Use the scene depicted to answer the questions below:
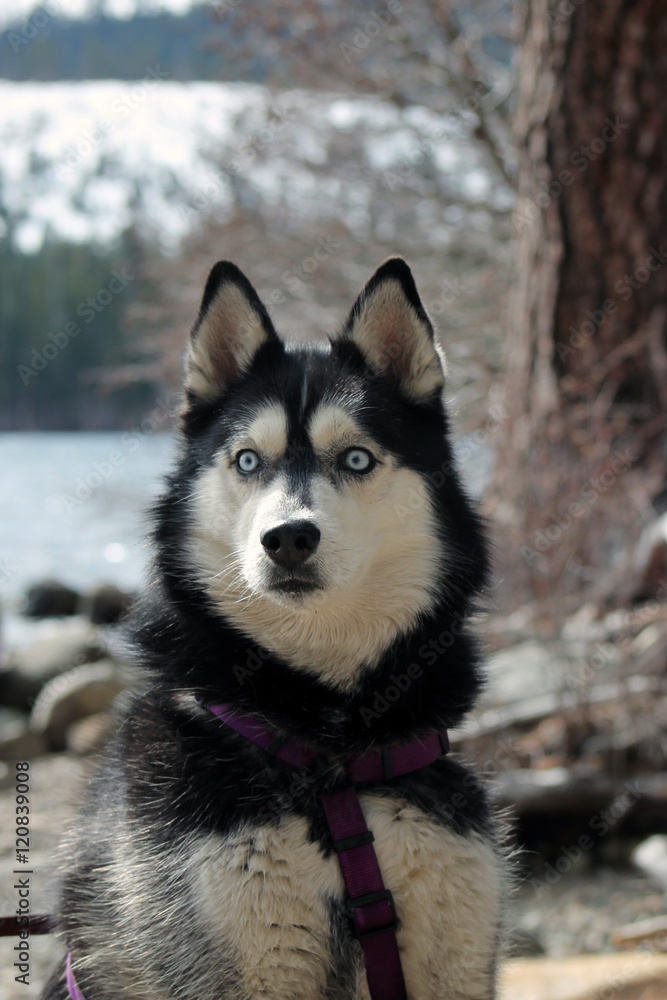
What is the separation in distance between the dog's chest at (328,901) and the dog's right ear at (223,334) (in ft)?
4.19

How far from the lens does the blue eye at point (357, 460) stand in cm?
230

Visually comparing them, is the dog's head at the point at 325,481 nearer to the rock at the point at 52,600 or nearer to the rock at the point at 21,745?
the rock at the point at 21,745

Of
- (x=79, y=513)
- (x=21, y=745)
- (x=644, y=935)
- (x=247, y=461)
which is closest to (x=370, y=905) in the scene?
(x=247, y=461)

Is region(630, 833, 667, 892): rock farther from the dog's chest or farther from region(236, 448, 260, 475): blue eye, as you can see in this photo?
region(236, 448, 260, 475): blue eye

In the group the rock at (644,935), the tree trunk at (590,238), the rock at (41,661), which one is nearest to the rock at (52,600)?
the rock at (41,661)

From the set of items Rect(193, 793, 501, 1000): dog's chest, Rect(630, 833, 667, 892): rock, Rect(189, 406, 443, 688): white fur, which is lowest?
Rect(630, 833, 667, 892): rock

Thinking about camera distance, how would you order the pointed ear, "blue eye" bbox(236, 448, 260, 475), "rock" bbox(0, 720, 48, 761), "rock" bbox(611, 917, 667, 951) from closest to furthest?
"blue eye" bbox(236, 448, 260, 475)
the pointed ear
"rock" bbox(611, 917, 667, 951)
"rock" bbox(0, 720, 48, 761)

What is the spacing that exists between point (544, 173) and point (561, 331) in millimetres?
1241

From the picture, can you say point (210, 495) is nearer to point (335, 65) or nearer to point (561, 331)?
point (561, 331)

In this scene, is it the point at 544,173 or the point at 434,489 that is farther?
the point at 544,173

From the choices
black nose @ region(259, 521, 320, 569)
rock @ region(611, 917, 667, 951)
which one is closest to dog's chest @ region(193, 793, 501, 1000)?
black nose @ region(259, 521, 320, 569)

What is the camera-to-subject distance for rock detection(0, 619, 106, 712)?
8.63 metres

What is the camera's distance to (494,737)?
16.1 feet

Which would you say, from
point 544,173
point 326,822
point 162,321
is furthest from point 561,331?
point 162,321
